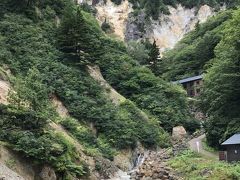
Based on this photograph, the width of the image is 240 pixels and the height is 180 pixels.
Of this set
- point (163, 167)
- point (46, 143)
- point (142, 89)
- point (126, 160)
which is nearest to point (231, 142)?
point (163, 167)

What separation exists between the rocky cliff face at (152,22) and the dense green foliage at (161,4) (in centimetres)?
107

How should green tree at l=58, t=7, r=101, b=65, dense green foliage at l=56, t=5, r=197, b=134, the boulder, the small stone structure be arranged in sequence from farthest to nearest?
dense green foliage at l=56, t=5, r=197, b=134 → the small stone structure → green tree at l=58, t=7, r=101, b=65 → the boulder

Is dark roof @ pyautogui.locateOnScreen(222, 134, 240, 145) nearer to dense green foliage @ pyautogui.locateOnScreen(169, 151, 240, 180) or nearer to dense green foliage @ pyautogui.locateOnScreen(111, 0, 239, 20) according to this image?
dense green foliage @ pyautogui.locateOnScreen(169, 151, 240, 180)

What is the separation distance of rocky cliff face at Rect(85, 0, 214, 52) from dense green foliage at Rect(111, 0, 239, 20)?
3.52ft

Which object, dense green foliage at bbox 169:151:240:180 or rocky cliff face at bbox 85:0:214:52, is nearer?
dense green foliage at bbox 169:151:240:180

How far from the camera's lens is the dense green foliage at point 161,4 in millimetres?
111312

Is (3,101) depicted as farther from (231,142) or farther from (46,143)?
(231,142)

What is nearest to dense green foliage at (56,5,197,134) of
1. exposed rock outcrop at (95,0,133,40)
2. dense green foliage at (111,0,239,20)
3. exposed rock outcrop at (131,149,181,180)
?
exposed rock outcrop at (131,149,181,180)

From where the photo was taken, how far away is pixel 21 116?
3136cm

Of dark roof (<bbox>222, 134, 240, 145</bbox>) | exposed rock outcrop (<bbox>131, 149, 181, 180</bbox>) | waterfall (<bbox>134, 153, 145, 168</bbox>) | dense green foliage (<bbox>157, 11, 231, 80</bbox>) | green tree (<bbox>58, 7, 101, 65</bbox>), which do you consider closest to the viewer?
exposed rock outcrop (<bbox>131, 149, 181, 180</bbox>)

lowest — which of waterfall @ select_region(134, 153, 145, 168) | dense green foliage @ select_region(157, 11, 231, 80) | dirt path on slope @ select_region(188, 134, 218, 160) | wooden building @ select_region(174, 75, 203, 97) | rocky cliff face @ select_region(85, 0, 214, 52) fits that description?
waterfall @ select_region(134, 153, 145, 168)

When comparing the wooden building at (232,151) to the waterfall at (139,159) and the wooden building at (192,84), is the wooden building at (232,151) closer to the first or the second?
the waterfall at (139,159)

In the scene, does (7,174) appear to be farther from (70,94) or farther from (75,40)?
(75,40)

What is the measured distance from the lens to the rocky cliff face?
10975cm
